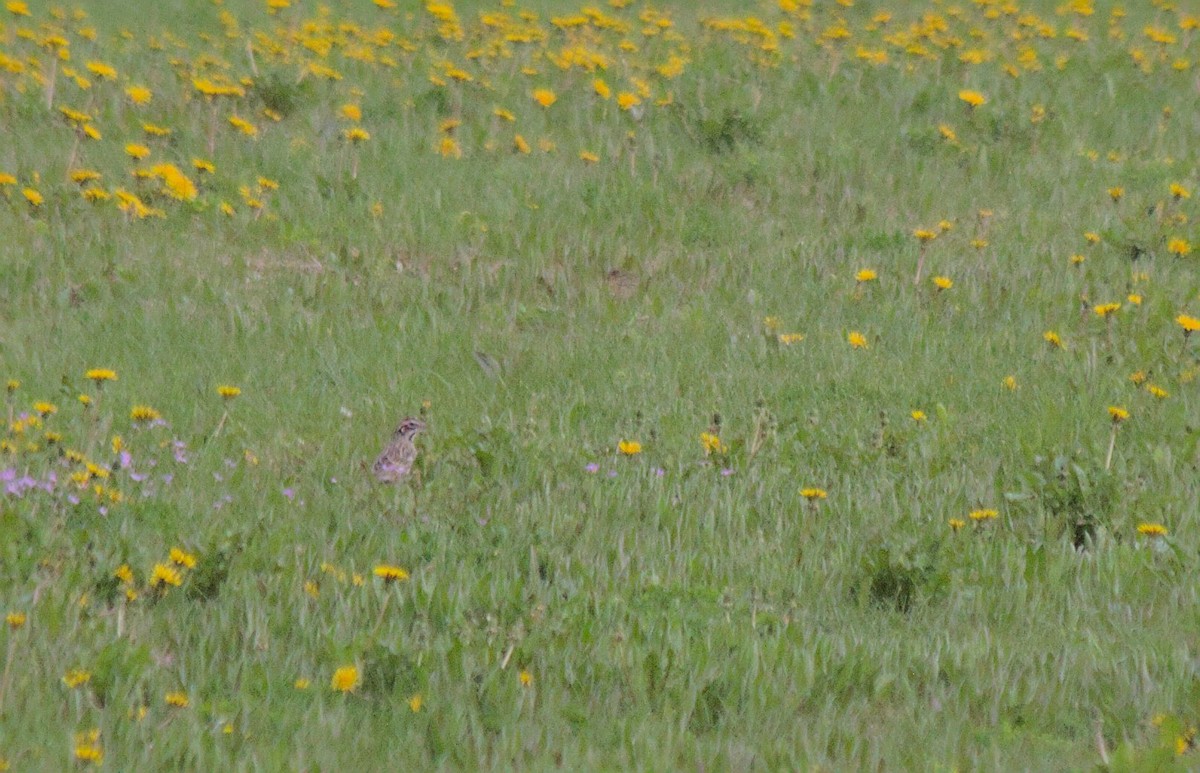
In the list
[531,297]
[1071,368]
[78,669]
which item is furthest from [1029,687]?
[531,297]

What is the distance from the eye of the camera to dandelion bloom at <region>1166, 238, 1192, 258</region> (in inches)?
313

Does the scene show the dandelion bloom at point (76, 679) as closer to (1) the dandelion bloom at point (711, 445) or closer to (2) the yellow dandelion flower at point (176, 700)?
(2) the yellow dandelion flower at point (176, 700)

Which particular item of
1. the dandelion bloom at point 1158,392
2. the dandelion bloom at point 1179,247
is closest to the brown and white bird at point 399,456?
the dandelion bloom at point 1158,392

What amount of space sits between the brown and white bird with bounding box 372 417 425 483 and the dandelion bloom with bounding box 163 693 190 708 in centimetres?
180

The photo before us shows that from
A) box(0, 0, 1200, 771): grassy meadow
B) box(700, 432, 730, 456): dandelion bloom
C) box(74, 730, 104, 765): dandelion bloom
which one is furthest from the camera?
box(700, 432, 730, 456): dandelion bloom

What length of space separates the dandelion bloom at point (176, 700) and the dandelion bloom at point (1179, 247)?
6.08 m

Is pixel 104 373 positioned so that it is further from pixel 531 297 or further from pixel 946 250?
pixel 946 250

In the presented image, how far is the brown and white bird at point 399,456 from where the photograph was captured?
5301 mm

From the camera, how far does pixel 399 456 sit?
212 inches

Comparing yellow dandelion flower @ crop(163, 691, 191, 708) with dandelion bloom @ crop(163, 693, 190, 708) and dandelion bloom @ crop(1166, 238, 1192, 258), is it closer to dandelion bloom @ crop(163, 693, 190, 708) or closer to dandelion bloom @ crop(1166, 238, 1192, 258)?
dandelion bloom @ crop(163, 693, 190, 708)

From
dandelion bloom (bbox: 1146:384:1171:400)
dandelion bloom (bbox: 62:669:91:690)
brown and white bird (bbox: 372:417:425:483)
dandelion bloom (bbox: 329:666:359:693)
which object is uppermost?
Answer: dandelion bloom (bbox: 62:669:91:690)

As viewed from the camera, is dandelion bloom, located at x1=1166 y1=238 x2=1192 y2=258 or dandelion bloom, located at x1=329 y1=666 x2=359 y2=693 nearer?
dandelion bloom, located at x1=329 y1=666 x2=359 y2=693

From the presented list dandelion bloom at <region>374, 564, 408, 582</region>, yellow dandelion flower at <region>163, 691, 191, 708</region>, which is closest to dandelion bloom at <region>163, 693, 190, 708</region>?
yellow dandelion flower at <region>163, 691, 191, 708</region>

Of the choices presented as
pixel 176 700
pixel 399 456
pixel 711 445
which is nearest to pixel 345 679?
pixel 176 700
